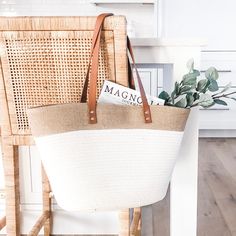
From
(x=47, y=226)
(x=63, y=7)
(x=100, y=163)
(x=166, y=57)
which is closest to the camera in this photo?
(x=100, y=163)

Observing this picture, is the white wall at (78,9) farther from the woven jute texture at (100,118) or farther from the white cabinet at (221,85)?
the woven jute texture at (100,118)

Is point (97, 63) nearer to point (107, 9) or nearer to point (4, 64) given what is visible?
point (4, 64)

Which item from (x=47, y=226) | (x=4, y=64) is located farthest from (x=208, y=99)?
(x=47, y=226)

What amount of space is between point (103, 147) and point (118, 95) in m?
0.15

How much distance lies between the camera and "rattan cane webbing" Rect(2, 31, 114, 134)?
2.90ft

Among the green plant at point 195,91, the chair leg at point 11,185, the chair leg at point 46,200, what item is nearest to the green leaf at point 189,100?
the green plant at point 195,91

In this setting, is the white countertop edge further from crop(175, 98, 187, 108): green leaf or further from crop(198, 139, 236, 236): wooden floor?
crop(198, 139, 236, 236): wooden floor

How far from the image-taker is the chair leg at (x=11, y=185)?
40.1 inches

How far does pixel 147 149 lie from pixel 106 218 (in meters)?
0.79

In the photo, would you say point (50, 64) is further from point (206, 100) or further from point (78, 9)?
point (78, 9)

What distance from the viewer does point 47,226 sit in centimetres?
149

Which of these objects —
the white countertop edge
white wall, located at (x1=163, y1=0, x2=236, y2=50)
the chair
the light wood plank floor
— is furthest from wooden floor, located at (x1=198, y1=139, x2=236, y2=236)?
white wall, located at (x1=163, y1=0, x2=236, y2=50)

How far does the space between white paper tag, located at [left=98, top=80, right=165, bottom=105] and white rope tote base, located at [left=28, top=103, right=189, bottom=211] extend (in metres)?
0.05

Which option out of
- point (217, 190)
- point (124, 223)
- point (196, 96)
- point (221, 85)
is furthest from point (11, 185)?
point (221, 85)
